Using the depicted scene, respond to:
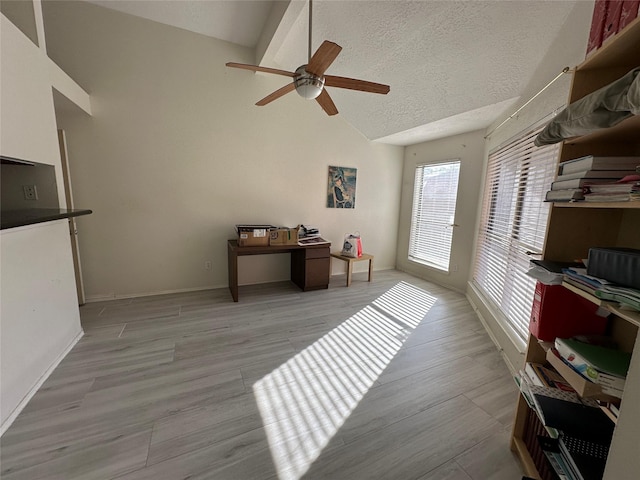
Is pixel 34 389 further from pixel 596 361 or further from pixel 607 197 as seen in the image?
pixel 607 197

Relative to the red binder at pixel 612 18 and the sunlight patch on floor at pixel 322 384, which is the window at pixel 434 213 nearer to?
the sunlight patch on floor at pixel 322 384

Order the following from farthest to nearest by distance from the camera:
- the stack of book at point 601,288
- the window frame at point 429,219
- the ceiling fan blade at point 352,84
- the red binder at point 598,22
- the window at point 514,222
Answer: the window frame at point 429,219, the window at point 514,222, the ceiling fan blade at point 352,84, the red binder at point 598,22, the stack of book at point 601,288

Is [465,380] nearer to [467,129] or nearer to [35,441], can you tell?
[35,441]

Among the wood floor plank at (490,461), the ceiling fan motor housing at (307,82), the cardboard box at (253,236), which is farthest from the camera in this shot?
the cardboard box at (253,236)

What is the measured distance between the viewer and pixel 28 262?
1.74 metres

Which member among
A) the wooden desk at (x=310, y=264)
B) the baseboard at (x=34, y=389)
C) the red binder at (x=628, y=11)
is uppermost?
the red binder at (x=628, y=11)

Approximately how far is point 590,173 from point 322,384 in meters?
1.94

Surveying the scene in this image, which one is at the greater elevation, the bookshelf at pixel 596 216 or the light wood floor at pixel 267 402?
the bookshelf at pixel 596 216

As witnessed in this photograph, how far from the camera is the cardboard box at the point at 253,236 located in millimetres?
3318

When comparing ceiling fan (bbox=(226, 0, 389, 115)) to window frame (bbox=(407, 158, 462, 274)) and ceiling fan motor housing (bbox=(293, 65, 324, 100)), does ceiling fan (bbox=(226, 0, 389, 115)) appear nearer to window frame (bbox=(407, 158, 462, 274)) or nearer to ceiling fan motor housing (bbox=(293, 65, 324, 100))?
ceiling fan motor housing (bbox=(293, 65, 324, 100))

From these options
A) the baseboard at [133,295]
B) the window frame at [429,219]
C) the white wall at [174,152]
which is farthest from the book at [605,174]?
the baseboard at [133,295]

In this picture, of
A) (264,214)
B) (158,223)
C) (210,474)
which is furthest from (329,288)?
(210,474)

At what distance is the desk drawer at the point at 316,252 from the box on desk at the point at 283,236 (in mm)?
223

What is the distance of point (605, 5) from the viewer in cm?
106
